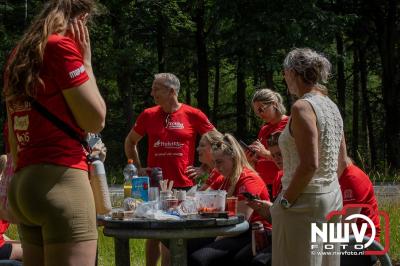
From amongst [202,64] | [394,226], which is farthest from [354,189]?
[202,64]

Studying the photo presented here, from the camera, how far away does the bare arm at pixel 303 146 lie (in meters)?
3.60

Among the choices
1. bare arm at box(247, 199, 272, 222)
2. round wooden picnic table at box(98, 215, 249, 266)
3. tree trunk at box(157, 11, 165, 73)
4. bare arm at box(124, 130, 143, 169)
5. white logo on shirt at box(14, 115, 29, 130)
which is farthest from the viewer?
tree trunk at box(157, 11, 165, 73)

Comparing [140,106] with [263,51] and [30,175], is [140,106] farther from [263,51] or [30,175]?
[30,175]

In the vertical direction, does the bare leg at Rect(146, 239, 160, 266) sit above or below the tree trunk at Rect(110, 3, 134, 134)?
below

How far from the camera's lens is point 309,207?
369cm

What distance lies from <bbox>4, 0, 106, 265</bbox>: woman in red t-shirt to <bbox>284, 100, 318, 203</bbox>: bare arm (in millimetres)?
1124

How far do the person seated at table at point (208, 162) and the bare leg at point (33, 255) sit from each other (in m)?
2.40

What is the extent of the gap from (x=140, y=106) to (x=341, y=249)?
79.1ft

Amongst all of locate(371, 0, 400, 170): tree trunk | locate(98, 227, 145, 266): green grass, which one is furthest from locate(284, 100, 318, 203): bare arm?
locate(371, 0, 400, 170): tree trunk

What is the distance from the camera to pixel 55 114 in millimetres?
2891

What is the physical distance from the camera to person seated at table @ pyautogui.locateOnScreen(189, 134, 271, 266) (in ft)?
15.7

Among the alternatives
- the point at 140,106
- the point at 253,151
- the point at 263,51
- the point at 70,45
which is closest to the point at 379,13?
the point at 263,51

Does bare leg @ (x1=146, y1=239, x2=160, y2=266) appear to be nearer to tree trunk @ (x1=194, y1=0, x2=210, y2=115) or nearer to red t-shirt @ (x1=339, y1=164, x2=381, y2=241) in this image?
red t-shirt @ (x1=339, y1=164, x2=381, y2=241)

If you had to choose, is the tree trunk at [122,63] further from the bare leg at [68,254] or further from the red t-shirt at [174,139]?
the bare leg at [68,254]
